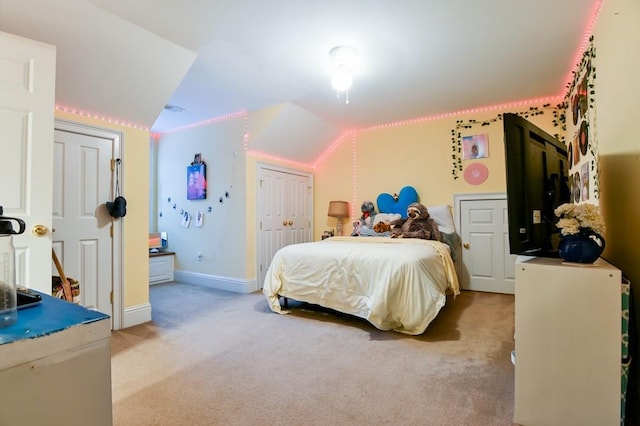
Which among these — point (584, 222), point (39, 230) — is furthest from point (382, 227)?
point (39, 230)

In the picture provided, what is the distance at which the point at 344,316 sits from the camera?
10.4 feet

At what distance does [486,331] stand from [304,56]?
2.81 meters

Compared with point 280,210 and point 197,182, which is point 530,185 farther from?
point 197,182

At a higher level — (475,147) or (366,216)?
(475,147)

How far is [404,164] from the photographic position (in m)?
4.74

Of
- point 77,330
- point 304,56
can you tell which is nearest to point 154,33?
point 304,56

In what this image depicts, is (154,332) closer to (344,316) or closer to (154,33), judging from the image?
(344,316)

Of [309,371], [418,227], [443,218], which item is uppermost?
[443,218]

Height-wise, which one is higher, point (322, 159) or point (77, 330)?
point (322, 159)

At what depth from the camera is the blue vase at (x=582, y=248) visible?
4.92ft

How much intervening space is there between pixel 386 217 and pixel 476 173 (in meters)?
1.31

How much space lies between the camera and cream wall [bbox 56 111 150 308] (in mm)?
2957

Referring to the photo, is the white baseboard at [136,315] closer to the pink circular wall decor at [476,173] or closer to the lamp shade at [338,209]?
the lamp shade at [338,209]

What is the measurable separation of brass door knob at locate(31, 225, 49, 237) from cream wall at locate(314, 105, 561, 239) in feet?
13.2
